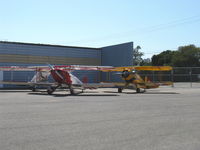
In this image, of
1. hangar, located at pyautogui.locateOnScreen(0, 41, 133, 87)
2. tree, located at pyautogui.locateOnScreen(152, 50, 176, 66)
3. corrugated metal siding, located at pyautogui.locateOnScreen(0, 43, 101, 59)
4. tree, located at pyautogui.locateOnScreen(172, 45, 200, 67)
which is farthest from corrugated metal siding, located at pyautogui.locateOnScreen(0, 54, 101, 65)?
tree, located at pyautogui.locateOnScreen(152, 50, 176, 66)

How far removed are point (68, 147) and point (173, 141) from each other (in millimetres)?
2265

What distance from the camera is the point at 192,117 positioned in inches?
348

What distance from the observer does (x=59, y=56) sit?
3994 cm

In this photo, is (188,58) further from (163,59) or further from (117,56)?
(117,56)

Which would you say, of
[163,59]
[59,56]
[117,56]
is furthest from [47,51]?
[163,59]

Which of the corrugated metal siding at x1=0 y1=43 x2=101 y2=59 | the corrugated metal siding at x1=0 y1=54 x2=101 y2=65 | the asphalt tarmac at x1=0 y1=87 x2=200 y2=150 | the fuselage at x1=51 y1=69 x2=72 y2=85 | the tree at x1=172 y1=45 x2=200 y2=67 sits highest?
the tree at x1=172 y1=45 x2=200 y2=67

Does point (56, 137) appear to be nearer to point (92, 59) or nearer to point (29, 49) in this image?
point (29, 49)

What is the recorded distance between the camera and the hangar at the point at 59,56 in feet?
118

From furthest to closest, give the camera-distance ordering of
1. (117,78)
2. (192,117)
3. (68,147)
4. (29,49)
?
(117,78), (29,49), (192,117), (68,147)

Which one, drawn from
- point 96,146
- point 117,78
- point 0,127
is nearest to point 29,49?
point 117,78

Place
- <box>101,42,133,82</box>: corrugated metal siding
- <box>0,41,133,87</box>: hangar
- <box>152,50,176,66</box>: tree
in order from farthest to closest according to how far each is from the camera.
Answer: <box>152,50,176,66</box>: tree < <box>101,42,133,82</box>: corrugated metal siding < <box>0,41,133,87</box>: hangar

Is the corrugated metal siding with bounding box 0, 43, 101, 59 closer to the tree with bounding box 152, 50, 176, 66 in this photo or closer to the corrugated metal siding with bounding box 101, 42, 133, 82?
the corrugated metal siding with bounding box 101, 42, 133, 82

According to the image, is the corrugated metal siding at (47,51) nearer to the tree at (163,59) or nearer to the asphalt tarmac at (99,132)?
the asphalt tarmac at (99,132)

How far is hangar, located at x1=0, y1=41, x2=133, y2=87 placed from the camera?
35969 mm
